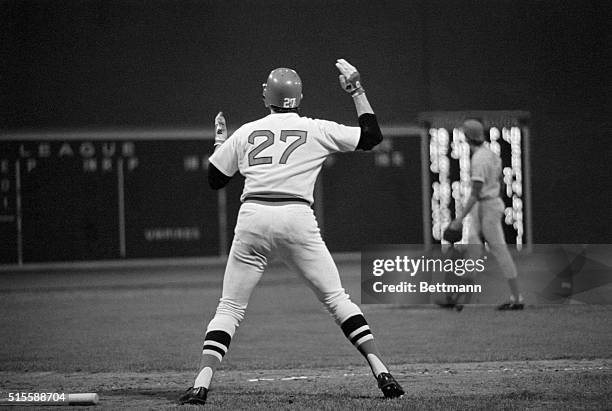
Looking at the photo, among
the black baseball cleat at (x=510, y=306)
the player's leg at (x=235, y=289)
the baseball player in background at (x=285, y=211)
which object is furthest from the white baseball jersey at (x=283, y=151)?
the black baseball cleat at (x=510, y=306)

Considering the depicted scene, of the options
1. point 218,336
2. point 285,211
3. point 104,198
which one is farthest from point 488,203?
point 104,198

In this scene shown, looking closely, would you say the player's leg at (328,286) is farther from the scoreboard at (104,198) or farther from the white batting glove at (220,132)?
the scoreboard at (104,198)

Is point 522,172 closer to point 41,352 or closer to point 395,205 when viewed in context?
point 395,205

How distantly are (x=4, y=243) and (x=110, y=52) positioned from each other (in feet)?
12.8

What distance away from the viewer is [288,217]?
5105mm

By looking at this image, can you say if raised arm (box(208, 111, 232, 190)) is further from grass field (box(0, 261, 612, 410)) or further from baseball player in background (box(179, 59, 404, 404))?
grass field (box(0, 261, 612, 410))

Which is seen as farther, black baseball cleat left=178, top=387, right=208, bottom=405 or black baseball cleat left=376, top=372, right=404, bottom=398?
black baseball cleat left=376, top=372, right=404, bottom=398

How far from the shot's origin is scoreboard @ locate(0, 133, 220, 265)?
55.5 feet

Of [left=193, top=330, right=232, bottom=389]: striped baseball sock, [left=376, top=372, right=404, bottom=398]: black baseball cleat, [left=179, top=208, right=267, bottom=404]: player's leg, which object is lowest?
[left=376, top=372, right=404, bottom=398]: black baseball cleat

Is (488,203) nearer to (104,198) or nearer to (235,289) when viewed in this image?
(235,289)

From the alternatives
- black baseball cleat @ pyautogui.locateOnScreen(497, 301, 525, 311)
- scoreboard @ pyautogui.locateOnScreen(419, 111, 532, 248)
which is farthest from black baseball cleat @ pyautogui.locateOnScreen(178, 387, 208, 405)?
scoreboard @ pyautogui.locateOnScreen(419, 111, 532, 248)

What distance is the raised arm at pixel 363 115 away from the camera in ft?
17.1

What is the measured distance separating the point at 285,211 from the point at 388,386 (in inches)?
43.3

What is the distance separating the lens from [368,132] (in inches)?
205
